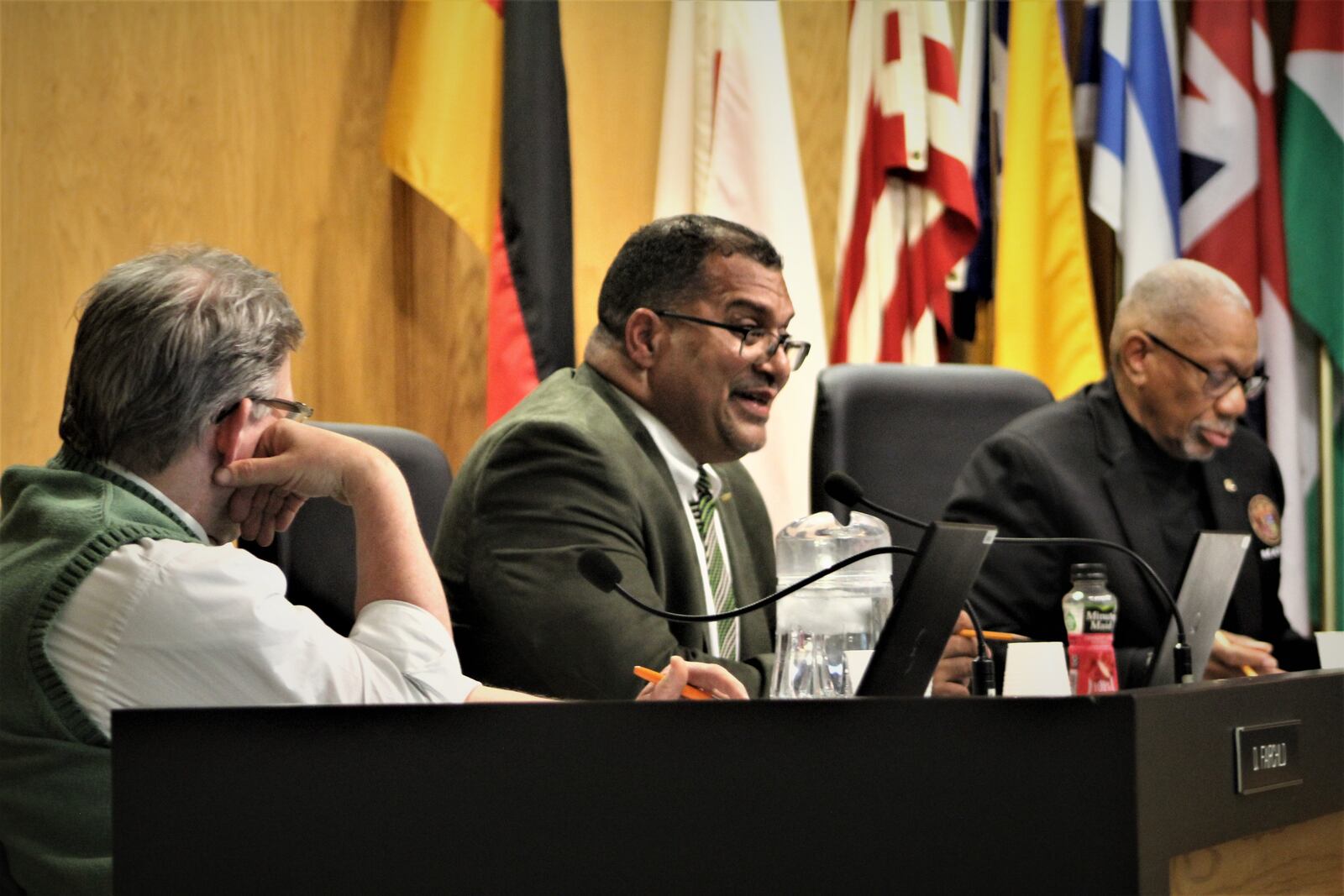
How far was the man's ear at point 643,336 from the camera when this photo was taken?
255 cm

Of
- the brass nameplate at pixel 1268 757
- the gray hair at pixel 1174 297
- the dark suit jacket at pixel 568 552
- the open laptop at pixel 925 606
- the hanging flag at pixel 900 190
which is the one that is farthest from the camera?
the hanging flag at pixel 900 190

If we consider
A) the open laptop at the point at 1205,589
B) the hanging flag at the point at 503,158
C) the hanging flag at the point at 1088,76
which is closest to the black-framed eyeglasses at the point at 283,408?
the open laptop at the point at 1205,589

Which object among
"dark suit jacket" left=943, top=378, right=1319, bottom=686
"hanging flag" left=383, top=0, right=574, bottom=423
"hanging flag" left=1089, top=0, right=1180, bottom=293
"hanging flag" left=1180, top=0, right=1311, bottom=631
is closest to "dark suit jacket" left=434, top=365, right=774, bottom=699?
"dark suit jacket" left=943, top=378, right=1319, bottom=686

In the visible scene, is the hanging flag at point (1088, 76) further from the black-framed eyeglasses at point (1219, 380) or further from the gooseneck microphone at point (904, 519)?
the gooseneck microphone at point (904, 519)

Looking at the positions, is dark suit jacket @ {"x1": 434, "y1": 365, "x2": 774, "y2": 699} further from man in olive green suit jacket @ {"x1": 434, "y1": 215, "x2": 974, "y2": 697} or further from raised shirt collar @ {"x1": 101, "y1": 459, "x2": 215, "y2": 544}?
raised shirt collar @ {"x1": 101, "y1": 459, "x2": 215, "y2": 544}

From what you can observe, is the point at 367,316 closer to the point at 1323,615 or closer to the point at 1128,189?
the point at 1128,189

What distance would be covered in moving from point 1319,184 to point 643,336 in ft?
7.27

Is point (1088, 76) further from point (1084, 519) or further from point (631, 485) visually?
point (631, 485)

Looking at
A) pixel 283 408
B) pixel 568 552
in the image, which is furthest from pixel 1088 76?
pixel 283 408

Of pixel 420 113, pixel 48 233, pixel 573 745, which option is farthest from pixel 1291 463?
pixel 573 745

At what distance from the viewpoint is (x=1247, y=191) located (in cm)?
396

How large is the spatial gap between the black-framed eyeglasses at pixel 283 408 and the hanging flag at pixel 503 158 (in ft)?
6.06

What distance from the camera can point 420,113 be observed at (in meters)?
3.46

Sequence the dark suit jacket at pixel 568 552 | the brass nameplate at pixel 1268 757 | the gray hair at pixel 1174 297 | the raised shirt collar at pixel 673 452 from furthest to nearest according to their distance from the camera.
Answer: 1. the gray hair at pixel 1174 297
2. the raised shirt collar at pixel 673 452
3. the dark suit jacket at pixel 568 552
4. the brass nameplate at pixel 1268 757
